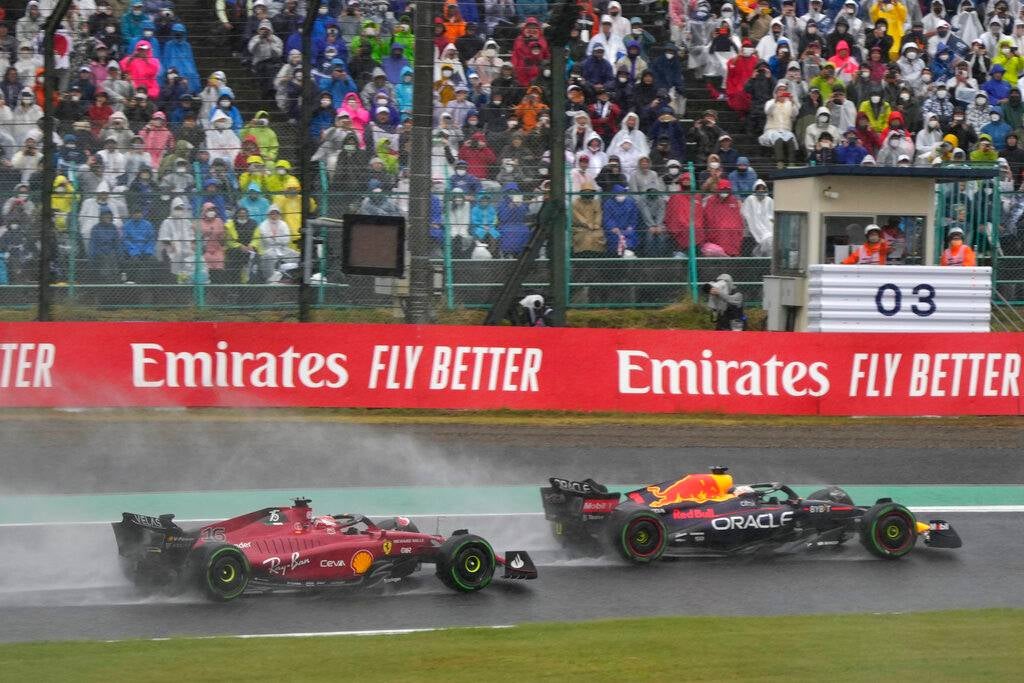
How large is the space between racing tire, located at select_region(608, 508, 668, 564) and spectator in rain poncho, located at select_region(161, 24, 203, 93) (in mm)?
10150

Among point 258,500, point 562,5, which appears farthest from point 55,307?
point 562,5

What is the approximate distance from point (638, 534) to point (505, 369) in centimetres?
624

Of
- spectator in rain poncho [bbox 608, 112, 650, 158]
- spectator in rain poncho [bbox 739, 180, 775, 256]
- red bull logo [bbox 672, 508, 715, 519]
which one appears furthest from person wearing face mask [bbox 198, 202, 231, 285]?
red bull logo [bbox 672, 508, 715, 519]

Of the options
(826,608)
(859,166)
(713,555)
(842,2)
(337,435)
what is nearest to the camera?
(826,608)

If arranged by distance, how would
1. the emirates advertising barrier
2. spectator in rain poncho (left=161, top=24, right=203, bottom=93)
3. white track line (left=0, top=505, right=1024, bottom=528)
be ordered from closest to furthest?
white track line (left=0, top=505, right=1024, bottom=528) → the emirates advertising barrier → spectator in rain poncho (left=161, top=24, right=203, bottom=93)

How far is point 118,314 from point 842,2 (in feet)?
41.2

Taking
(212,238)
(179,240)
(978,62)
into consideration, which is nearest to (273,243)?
(212,238)

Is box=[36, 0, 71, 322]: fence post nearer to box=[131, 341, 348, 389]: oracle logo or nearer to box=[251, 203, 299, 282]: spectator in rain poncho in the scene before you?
box=[131, 341, 348, 389]: oracle logo

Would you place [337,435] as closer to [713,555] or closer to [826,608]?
[713,555]

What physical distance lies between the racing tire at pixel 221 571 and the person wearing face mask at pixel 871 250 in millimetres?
12512

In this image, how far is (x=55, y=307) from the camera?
16.3 meters

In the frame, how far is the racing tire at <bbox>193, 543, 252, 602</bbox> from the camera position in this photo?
9.09 metres

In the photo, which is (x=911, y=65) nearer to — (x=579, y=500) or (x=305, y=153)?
(x=305, y=153)

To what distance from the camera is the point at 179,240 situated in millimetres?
16578
